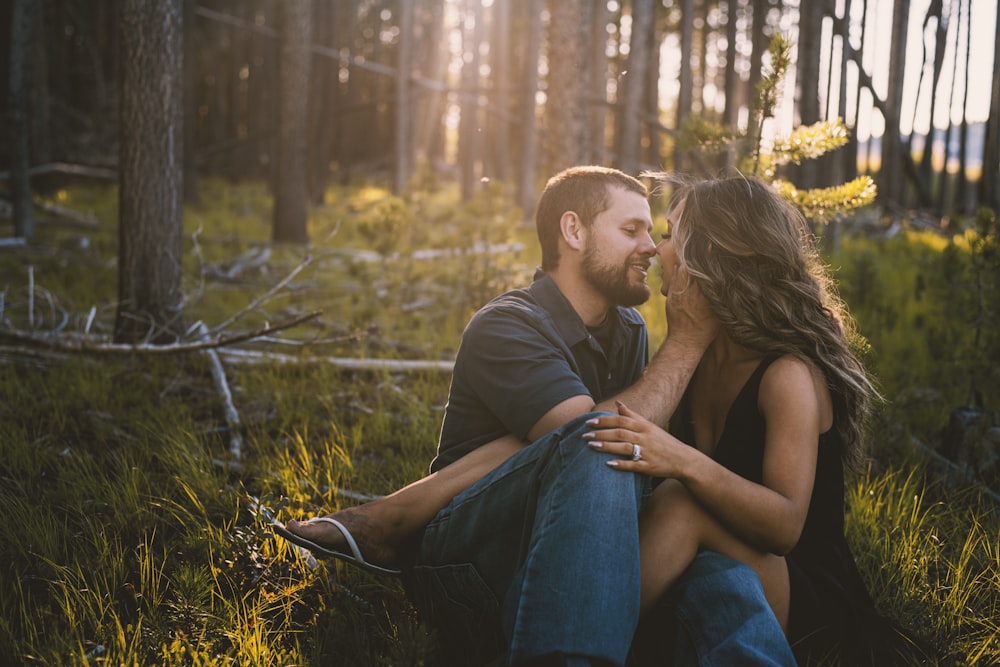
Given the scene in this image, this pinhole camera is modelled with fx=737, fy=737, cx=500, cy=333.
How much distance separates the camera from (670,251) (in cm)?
283

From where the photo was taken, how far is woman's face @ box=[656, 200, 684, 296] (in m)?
2.79

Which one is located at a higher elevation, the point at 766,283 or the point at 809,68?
the point at 809,68

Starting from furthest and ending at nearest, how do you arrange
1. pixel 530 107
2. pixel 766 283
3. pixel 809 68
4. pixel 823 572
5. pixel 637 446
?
pixel 530 107
pixel 809 68
pixel 766 283
pixel 823 572
pixel 637 446

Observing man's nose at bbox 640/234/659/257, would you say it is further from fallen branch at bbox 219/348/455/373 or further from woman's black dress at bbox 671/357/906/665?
fallen branch at bbox 219/348/455/373

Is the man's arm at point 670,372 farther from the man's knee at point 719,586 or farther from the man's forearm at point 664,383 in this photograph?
the man's knee at point 719,586

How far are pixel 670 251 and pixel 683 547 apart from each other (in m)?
1.12

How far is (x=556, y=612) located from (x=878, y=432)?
3.04 meters

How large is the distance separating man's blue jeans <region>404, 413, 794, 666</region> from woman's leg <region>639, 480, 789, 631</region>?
0.12m

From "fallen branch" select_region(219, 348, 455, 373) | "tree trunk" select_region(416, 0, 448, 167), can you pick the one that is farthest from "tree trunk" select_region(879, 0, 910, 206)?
"fallen branch" select_region(219, 348, 455, 373)

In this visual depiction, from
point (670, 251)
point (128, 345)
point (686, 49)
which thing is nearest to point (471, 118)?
point (686, 49)

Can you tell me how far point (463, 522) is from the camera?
2467 mm

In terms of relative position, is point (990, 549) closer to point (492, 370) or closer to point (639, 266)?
point (639, 266)

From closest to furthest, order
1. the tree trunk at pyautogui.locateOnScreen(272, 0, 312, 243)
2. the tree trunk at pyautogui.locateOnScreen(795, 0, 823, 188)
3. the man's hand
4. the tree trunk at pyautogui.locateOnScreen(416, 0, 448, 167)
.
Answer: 1. the man's hand
2. the tree trunk at pyautogui.locateOnScreen(795, 0, 823, 188)
3. the tree trunk at pyautogui.locateOnScreen(272, 0, 312, 243)
4. the tree trunk at pyautogui.locateOnScreen(416, 0, 448, 167)

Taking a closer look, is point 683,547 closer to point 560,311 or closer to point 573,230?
point 560,311
